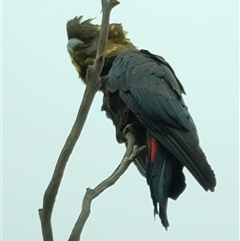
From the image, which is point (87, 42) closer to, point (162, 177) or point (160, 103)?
point (160, 103)

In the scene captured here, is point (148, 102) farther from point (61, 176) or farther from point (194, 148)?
point (61, 176)

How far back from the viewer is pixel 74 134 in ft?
5.21

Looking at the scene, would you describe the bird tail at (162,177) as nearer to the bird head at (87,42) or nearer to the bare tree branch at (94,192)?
the bare tree branch at (94,192)

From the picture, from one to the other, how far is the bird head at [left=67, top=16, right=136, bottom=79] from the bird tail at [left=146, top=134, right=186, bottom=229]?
2.61 ft

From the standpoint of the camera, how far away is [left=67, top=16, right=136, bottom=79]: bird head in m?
3.02

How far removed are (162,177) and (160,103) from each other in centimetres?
42

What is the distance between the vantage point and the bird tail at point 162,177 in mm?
2129

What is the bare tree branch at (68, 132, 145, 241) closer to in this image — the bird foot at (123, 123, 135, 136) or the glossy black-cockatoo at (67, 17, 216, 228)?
the glossy black-cockatoo at (67, 17, 216, 228)

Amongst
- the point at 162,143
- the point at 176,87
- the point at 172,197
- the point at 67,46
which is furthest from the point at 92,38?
the point at 172,197

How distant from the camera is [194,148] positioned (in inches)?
89.3

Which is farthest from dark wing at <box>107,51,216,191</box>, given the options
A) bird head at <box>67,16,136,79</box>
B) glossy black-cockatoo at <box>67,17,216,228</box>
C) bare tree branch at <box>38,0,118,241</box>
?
bare tree branch at <box>38,0,118,241</box>

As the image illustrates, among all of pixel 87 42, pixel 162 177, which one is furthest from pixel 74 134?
pixel 87 42

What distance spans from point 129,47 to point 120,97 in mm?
597

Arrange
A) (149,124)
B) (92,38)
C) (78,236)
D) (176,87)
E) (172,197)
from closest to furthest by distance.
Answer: (78,236), (172,197), (149,124), (176,87), (92,38)
